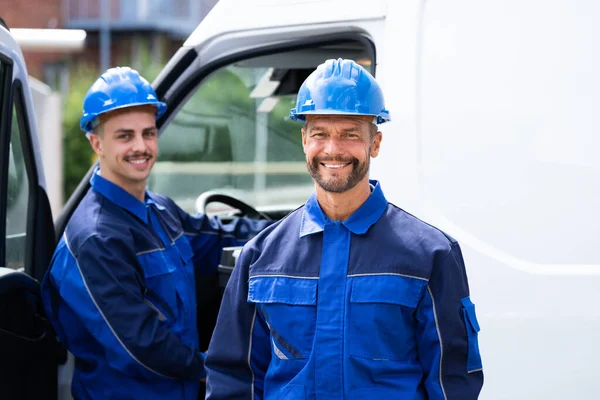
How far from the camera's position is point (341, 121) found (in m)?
1.98

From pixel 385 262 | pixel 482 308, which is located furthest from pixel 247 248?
pixel 482 308

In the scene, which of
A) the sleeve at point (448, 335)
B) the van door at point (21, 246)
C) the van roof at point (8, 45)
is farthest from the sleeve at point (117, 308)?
the sleeve at point (448, 335)

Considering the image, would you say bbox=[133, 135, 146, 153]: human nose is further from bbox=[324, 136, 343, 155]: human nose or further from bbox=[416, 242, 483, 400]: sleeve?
bbox=[416, 242, 483, 400]: sleeve

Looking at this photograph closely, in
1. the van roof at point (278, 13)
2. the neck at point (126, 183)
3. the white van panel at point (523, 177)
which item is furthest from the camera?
the neck at point (126, 183)

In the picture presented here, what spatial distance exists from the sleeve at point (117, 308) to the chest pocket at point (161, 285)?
0.20 feet

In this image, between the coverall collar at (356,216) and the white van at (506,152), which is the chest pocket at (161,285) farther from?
the coverall collar at (356,216)

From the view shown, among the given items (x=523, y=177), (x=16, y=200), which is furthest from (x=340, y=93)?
(x=16, y=200)

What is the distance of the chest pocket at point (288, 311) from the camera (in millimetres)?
1926

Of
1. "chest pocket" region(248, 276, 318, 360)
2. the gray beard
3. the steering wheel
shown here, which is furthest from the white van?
the steering wheel

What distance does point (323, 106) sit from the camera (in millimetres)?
1946

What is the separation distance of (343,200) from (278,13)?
0.96 meters

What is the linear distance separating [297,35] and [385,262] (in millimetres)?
1070

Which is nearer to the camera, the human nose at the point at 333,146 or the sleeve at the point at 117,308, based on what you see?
Result: the human nose at the point at 333,146

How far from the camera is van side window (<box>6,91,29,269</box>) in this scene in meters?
2.92
